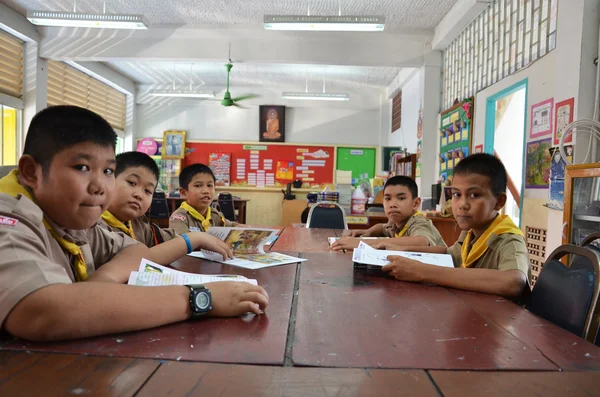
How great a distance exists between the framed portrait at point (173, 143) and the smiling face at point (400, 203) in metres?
6.32

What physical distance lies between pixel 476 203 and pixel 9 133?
5589 millimetres

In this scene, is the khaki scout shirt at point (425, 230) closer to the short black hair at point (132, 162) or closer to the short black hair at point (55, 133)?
the short black hair at point (132, 162)

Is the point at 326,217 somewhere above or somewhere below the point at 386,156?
below

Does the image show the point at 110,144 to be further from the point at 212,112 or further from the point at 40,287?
the point at 212,112

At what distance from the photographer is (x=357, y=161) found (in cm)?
812

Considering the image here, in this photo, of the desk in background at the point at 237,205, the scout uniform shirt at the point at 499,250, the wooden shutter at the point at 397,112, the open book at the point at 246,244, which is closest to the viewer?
the scout uniform shirt at the point at 499,250

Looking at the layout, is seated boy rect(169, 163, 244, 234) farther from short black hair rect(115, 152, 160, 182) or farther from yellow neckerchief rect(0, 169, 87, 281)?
yellow neckerchief rect(0, 169, 87, 281)

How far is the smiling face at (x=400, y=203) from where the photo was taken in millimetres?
2365

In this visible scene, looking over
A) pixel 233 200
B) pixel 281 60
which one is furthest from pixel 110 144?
pixel 233 200

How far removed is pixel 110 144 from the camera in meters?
0.91

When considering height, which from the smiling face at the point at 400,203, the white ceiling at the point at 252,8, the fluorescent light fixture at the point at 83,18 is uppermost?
the white ceiling at the point at 252,8

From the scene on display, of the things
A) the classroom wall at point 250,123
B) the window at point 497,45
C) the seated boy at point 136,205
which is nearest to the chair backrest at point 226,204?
the classroom wall at point 250,123

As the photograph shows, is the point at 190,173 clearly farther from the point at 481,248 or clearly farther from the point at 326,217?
the point at 481,248

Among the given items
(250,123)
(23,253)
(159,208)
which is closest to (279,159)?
(250,123)
